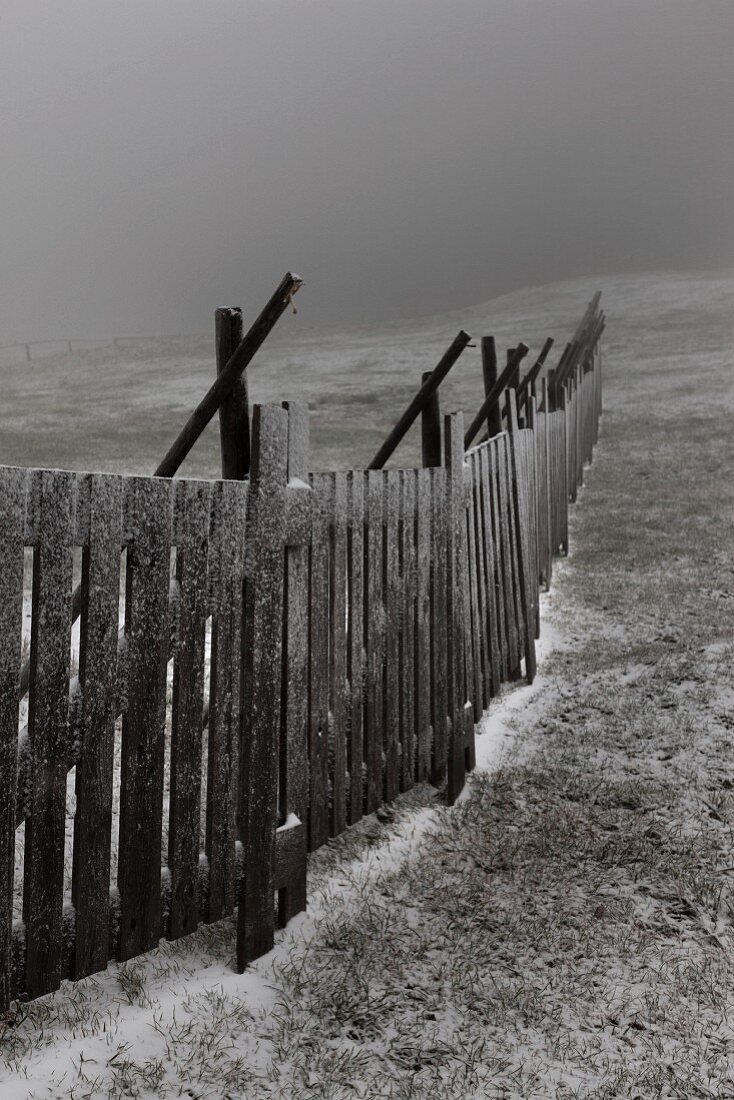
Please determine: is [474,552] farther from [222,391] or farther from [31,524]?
[31,524]

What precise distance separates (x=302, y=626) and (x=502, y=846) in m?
1.68

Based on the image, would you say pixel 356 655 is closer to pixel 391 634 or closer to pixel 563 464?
pixel 391 634

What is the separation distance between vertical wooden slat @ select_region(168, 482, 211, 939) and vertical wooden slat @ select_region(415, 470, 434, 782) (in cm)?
177

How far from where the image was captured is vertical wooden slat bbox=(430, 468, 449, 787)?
15.5 feet

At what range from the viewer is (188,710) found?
9.77ft

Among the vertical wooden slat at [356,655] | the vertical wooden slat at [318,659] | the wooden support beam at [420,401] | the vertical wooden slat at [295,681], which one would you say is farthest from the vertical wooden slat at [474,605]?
the vertical wooden slat at [295,681]

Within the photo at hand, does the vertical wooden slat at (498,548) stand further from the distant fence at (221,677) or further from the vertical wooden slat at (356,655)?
the vertical wooden slat at (356,655)

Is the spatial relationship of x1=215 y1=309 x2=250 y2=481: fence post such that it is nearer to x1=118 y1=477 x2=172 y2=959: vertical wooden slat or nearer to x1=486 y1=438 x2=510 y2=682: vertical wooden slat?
x1=118 y1=477 x2=172 y2=959: vertical wooden slat

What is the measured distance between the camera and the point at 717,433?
59.9 feet

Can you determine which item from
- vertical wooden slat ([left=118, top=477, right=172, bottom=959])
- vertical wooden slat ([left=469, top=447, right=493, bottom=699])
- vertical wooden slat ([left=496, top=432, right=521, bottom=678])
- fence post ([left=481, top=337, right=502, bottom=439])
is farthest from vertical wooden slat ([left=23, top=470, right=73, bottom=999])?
fence post ([left=481, top=337, right=502, bottom=439])

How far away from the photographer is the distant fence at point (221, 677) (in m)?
2.39

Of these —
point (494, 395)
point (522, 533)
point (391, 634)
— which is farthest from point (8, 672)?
point (494, 395)

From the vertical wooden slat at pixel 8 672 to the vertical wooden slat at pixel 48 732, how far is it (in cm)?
6

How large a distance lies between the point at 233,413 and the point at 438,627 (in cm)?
205
